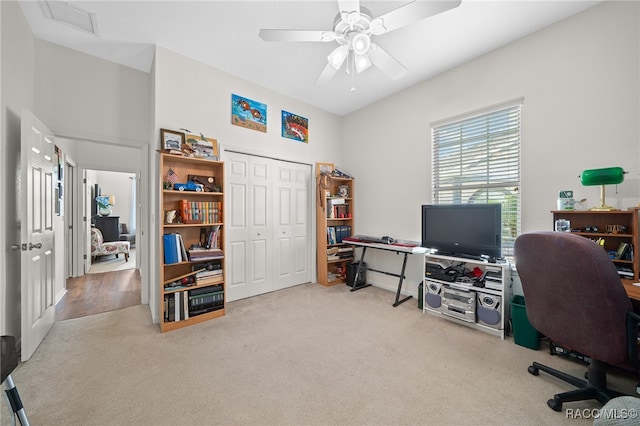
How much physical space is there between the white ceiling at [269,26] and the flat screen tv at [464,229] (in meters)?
1.75

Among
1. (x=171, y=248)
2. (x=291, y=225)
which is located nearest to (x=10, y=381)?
(x=171, y=248)

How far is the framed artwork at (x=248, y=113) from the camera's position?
10.8ft

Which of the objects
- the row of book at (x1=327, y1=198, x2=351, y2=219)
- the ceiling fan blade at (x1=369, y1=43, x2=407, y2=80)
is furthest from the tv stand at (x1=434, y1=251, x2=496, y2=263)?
the ceiling fan blade at (x1=369, y1=43, x2=407, y2=80)

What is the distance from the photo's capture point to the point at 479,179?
294 cm

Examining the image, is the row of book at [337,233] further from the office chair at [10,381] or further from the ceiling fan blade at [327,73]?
the office chair at [10,381]

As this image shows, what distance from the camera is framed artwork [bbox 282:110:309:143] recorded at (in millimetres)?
3830

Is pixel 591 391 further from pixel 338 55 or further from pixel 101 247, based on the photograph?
pixel 101 247

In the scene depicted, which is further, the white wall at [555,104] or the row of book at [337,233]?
the row of book at [337,233]

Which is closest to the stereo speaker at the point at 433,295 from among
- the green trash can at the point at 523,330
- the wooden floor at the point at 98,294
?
the green trash can at the point at 523,330

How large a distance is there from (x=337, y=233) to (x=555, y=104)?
303 centimetres

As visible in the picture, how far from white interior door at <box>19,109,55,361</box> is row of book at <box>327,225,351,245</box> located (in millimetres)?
3273

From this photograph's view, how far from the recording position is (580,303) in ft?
4.34

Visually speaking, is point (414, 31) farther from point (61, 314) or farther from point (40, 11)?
point (61, 314)

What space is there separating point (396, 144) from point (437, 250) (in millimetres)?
1705
